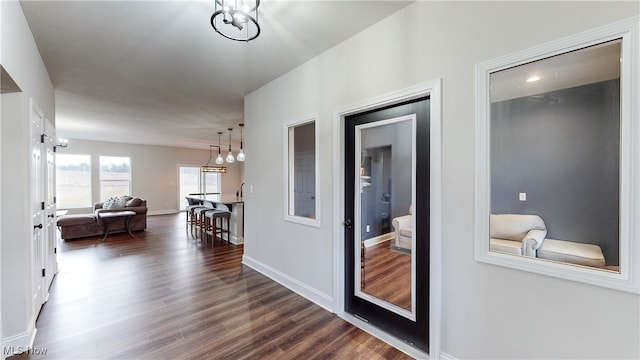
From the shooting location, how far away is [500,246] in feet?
5.36

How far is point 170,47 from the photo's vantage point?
2623 millimetres

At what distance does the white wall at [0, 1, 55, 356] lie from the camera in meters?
2.00

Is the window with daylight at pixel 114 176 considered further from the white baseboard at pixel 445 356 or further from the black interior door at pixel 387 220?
the white baseboard at pixel 445 356

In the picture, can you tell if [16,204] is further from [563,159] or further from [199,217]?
[199,217]

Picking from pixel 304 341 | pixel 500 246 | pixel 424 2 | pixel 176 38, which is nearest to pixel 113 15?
pixel 176 38

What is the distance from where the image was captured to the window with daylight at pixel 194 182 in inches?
420

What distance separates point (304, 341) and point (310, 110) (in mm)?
2315

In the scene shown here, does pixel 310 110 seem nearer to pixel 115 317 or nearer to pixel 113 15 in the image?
pixel 113 15

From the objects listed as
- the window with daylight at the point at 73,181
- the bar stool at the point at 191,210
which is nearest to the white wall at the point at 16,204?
the bar stool at the point at 191,210

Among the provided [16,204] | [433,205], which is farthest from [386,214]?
[16,204]

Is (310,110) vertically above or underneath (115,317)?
above

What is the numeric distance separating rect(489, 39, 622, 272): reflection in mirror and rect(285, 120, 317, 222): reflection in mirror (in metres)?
1.81

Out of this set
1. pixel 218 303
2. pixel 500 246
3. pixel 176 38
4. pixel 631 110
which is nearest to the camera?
pixel 631 110

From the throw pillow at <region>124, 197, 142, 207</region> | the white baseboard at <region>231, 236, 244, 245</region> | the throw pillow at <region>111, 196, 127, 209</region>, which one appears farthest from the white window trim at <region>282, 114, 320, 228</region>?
the throw pillow at <region>111, 196, 127, 209</region>
